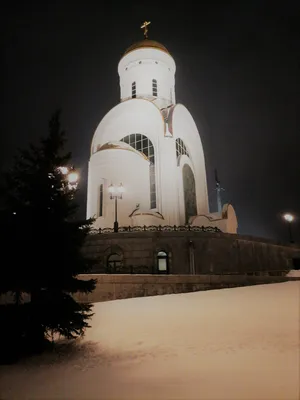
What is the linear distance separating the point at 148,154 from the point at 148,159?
735 millimetres

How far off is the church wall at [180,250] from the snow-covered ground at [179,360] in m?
8.93

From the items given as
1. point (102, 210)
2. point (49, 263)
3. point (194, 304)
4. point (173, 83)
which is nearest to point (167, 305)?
point (194, 304)

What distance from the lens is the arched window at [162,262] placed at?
1647 cm

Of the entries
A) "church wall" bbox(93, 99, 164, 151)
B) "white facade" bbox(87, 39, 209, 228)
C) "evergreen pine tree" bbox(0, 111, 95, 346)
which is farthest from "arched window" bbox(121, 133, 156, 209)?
"evergreen pine tree" bbox(0, 111, 95, 346)

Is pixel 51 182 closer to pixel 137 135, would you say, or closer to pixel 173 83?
pixel 137 135

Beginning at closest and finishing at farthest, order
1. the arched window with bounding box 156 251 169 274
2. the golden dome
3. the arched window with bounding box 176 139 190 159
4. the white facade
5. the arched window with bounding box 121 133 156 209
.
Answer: the arched window with bounding box 156 251 169 274
the white facade
the arched window with bounding box 121 133 156 209
the arched window with bounding box 176 139 190 159
the golden dome

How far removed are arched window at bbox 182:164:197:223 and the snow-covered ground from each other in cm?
1864

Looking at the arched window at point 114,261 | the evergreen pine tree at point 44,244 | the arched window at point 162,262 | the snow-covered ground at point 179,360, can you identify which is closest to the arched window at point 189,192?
the arched window at point 162,262

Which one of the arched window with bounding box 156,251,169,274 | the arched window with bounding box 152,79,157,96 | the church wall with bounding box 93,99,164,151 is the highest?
the arched window with bounding box 152,79,157,96

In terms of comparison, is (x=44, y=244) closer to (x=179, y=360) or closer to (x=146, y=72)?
(x=179, y=360)

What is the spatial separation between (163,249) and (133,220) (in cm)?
515

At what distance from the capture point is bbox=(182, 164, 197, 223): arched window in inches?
1022

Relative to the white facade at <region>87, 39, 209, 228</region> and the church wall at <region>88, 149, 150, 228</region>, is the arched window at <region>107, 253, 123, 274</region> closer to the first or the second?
the white facade at <region>87, 39, 209, 228</region>

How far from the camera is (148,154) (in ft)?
83.0
